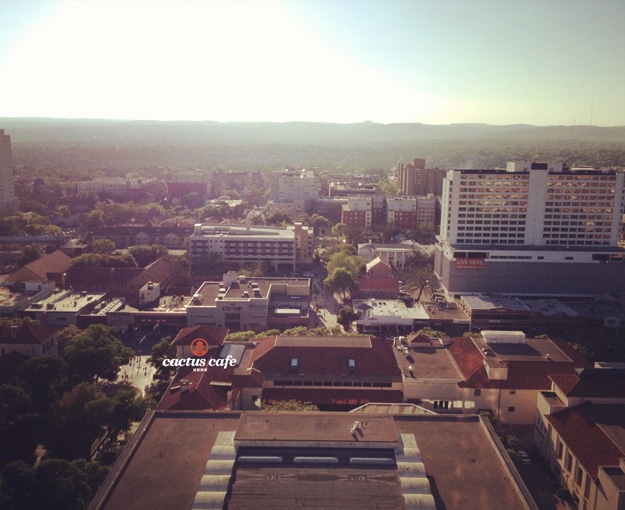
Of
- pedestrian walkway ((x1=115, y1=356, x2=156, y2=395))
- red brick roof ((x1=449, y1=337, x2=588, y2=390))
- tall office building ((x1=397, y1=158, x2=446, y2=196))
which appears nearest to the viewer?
red brick roof ((x1=449, y1=337, x2=588, y2=390))

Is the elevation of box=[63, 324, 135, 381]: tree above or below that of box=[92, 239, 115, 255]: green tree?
below

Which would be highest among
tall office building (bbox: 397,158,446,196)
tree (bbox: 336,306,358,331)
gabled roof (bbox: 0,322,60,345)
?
tall office building (bbox: 397,158,446,196)

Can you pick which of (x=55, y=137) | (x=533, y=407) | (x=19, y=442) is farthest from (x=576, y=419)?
(x=55, y=137)

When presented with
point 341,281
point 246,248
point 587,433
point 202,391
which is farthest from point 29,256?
point 587,433

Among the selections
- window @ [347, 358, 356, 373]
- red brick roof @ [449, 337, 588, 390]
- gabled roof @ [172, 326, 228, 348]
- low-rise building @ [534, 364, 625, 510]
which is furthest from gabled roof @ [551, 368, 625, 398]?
gabled roof @ [172, 326, 228, 348]

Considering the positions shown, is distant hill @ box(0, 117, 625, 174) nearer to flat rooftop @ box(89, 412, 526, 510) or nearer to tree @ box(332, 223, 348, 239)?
tree @ box(332, 223, 348, 239)

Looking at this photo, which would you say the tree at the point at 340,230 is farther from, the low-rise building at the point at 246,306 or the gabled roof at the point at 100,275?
the gabled roof at the point at 100,275
